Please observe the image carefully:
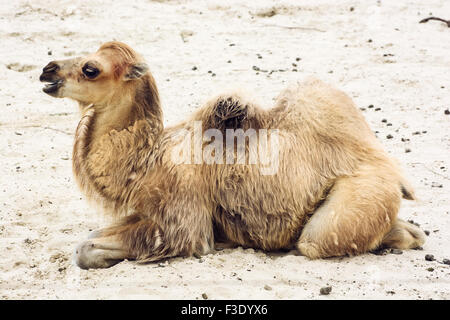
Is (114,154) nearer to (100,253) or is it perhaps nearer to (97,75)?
(97,75)

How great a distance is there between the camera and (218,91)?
4594 mm

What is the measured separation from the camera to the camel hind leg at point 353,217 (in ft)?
13.8

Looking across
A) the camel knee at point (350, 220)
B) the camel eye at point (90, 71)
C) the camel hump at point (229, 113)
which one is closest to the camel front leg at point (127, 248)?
the camel hump at point (229, 113)

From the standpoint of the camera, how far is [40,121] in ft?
23.3

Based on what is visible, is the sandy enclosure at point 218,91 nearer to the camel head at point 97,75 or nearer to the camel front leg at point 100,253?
the camel front leg at point 100,253

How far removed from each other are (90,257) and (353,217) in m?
1.75

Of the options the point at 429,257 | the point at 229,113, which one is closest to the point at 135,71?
the point at 229,113

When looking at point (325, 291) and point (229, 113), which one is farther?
point (229, 113)

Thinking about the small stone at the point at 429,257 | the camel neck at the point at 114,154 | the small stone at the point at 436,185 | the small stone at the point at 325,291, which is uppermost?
the camel neck at the point at 114,154

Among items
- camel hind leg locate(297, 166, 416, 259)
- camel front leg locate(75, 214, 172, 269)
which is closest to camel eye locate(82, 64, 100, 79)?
camel front leg locate(75, 214, 172, 269)

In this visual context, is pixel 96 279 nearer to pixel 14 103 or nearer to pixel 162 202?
pixel 162 202

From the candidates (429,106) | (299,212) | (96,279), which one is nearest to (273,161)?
(299,212)

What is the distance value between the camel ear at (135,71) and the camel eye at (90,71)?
205mm

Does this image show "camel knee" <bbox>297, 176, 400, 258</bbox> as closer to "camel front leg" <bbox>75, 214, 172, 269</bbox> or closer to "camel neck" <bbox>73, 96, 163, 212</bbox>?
"camel front leg" <bbox>75, 214, 172, 269</bbox>
